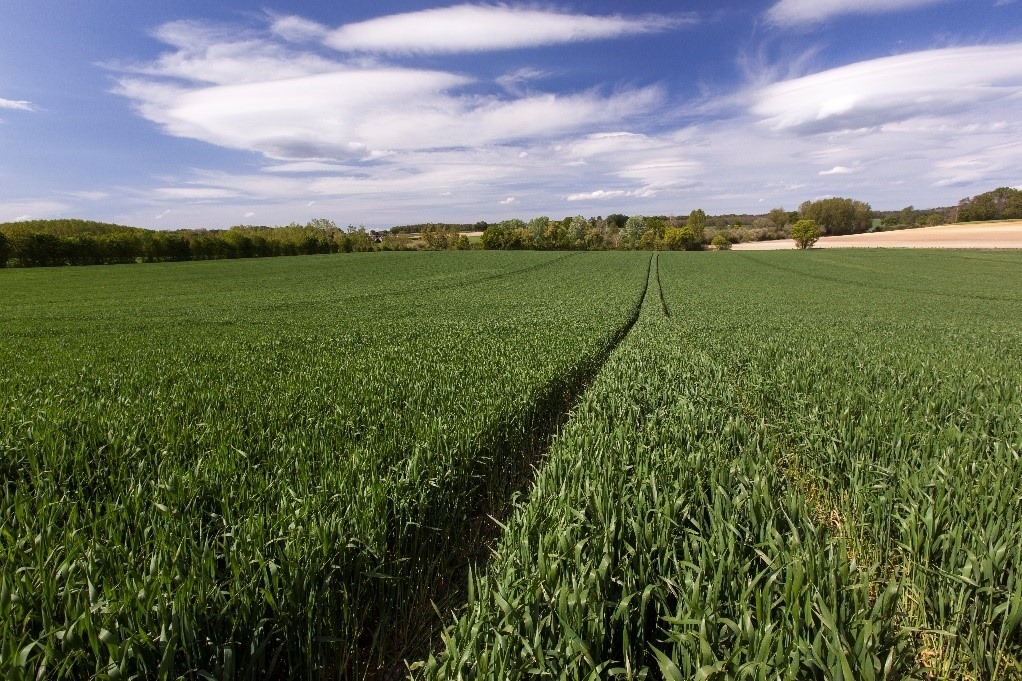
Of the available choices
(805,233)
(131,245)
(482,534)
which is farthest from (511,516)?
(805,233)

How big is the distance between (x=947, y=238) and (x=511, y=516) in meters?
130

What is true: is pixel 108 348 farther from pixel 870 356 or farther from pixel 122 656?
pixel 870 356

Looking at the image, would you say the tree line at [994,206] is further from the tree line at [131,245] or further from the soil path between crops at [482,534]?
the soil path between crops at [482,534]

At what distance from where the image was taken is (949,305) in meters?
26.4

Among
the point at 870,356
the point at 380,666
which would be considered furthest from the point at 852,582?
the point at 870,356

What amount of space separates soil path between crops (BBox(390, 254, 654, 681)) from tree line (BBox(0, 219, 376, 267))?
85335mm

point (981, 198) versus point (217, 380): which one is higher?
point (981, 198)

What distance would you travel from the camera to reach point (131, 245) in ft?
244

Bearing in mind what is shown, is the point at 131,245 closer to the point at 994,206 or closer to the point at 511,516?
the point at 511,516

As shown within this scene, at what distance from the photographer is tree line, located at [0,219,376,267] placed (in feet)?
215

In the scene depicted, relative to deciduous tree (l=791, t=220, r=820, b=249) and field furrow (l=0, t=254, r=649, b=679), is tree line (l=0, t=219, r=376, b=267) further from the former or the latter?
deciduous tree (l=791, t=220, r=820, b=249)

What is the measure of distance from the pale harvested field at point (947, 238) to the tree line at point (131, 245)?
101 m

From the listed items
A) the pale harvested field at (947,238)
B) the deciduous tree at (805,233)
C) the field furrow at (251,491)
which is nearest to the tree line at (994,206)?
the pale harvested field at (947,238)

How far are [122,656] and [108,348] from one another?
13903mm
